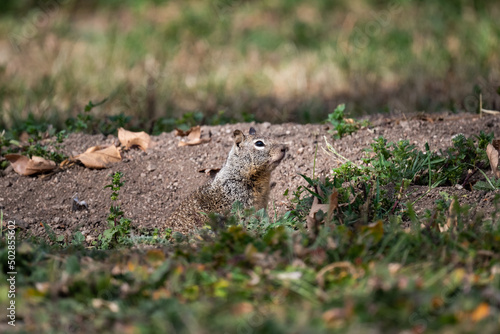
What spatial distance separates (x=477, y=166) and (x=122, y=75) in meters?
5.06

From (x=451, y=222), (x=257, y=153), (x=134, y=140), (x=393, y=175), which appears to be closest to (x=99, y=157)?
(x=134, y=140)

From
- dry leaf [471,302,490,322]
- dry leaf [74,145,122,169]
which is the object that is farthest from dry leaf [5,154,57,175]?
dry leaf [471,302,490,322]

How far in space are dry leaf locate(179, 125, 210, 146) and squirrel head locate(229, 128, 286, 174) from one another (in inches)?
27.0

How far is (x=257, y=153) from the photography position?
191 inches

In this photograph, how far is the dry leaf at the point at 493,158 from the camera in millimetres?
4598

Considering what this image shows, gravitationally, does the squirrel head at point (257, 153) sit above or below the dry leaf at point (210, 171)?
above

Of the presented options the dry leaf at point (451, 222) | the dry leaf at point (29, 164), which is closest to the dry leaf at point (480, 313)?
the dry leaf at point (451, 222)

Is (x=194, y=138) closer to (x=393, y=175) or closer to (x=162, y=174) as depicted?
(x=162, y=174)

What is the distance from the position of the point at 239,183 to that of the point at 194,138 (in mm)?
967

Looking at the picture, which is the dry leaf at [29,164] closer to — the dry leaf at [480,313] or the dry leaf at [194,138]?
the dry leaf at [194,138]

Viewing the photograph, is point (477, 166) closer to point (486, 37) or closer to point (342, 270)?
point (342, 270)

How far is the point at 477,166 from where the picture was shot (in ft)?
16.0

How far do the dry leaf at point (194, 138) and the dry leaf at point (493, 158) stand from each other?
2393 millimetres

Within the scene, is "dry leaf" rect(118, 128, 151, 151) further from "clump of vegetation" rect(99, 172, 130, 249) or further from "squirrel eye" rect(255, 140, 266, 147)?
"squirrel eye" rect(255, 140, 266, 147)
